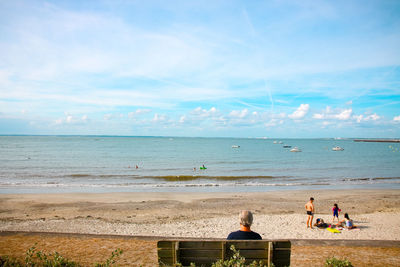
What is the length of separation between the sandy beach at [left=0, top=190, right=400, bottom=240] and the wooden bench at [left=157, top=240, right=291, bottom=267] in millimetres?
6576

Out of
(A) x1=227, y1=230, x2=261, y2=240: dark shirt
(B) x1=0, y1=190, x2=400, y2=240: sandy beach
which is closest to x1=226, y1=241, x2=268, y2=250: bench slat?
(A) x1=227, y1=230, x2=261, y2=240: dark shirt

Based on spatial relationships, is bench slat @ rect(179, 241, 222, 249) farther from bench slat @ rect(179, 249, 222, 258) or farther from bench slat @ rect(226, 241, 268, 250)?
bench slat @ rect(226, 241, 268, 250)

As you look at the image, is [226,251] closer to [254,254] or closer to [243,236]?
[254,254]

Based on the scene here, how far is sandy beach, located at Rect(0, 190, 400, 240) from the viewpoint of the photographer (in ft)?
37.8

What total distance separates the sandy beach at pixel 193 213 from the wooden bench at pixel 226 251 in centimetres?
658

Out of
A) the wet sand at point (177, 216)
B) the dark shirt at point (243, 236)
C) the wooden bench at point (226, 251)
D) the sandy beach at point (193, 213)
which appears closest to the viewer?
the wooden bench at point (226, 251)

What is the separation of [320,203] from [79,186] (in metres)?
21.4

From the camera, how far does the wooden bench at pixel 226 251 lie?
4184 millimetres

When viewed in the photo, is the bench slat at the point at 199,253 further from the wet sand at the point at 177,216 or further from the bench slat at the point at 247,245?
the wet sand at the point at 177,216

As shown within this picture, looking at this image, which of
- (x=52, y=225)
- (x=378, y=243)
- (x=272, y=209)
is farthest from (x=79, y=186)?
(x=378, y=243)

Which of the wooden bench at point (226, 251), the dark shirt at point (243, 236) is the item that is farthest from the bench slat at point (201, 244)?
the dark shirt at point (243, 236)

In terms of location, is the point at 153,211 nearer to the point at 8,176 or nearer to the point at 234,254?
the point at 234,254

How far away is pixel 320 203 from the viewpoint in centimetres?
1834

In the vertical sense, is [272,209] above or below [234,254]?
below
